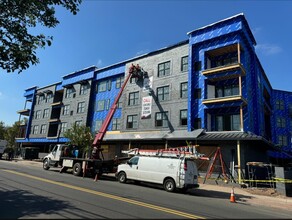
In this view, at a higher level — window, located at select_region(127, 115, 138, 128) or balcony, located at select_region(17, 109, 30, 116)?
balcony, located at select_region(17, 109, 30, 116)

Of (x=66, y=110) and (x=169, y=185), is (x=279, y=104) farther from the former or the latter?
(x=66, y=110)

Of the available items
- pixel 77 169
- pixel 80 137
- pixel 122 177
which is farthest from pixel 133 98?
pixel 122 177

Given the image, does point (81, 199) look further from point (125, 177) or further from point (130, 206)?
point (125, 177)

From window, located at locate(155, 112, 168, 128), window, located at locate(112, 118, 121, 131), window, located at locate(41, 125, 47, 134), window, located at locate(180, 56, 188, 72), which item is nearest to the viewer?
window, located at locate(180, 56, 188, 72)

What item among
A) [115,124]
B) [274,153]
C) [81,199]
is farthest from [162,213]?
[274,153]

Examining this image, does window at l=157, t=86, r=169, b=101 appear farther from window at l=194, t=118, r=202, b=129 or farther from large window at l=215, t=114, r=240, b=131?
large window at l=215, t=114, r=240, b=131

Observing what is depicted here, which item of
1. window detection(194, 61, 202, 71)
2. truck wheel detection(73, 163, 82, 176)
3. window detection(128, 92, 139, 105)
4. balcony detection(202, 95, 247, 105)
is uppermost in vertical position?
window detection(194, 61, 202, 71)

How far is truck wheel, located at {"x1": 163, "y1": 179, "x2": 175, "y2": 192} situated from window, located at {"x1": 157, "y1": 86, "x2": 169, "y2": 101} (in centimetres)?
1548

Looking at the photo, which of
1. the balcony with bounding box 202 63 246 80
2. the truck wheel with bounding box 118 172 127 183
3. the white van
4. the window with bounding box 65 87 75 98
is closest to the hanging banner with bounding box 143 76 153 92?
the balcony with bounding box 202 63 246 80

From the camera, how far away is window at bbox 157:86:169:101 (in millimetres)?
30092

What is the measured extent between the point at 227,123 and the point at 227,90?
352cm

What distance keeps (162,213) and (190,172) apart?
749cm

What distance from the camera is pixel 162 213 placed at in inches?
325

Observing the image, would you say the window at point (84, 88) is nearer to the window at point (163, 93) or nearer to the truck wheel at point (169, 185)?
the window at point (163, 93)
